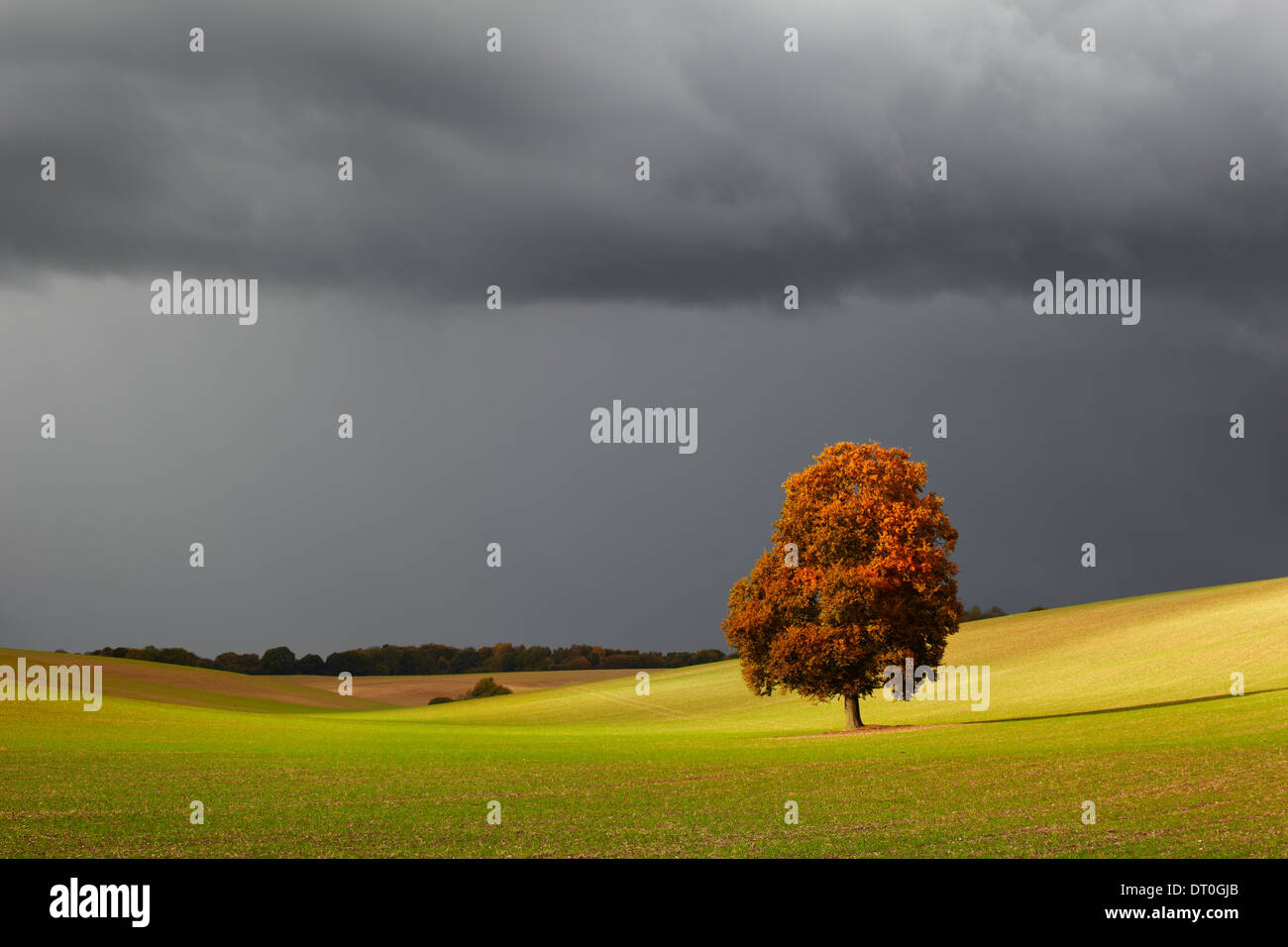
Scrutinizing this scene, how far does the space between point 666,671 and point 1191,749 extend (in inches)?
4067

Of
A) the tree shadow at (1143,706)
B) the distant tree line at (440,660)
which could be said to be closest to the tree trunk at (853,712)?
the tree shadow at (1143,706)

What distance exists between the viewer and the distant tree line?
17825 cm

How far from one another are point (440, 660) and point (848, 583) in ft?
473

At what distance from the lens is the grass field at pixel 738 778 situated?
73.0 ft

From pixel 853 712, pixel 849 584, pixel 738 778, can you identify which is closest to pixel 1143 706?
→ pixel 853 712

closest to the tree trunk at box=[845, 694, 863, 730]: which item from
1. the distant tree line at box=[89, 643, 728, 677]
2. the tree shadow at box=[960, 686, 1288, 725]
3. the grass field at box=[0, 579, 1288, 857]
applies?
the grass field at box=[0, 579, 1288, 857]

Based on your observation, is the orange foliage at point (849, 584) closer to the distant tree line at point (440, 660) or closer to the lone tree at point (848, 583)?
the lone tree at point (848, 583)

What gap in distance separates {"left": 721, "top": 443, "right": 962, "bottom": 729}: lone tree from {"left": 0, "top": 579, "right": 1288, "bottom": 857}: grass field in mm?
4027

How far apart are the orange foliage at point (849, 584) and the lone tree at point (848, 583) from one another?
6 centimetres
